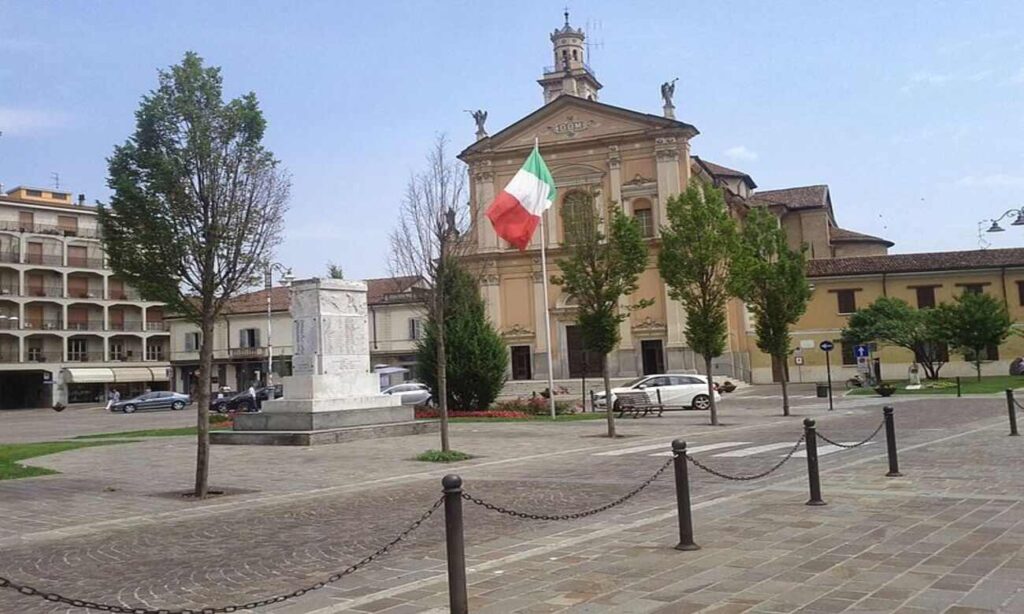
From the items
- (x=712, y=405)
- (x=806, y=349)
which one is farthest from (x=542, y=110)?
(x=712, y=405)

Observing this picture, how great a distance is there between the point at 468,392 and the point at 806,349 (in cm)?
2965

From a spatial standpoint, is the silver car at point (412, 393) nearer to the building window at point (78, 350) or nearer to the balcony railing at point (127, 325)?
the building window at point (78, 350)

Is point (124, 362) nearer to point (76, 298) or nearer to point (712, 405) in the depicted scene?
point (76, 298)

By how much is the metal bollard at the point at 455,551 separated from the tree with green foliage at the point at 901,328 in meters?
45.0

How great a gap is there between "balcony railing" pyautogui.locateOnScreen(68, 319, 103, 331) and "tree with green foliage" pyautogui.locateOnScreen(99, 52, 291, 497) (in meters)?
65.4

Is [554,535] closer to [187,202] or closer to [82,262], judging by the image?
[187,202]

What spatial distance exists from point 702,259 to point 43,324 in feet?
204

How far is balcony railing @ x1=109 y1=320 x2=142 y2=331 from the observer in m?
73.9

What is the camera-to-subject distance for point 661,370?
50.9 m

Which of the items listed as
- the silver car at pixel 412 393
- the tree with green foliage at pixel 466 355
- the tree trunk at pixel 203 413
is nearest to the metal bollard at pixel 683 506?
the tree trunk at pixel 203 413

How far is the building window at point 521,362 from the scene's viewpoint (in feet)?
175

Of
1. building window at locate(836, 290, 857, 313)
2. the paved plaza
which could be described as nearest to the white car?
the paved plaza

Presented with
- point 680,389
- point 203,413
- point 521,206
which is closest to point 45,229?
point 521,206

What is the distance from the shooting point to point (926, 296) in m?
52.6
